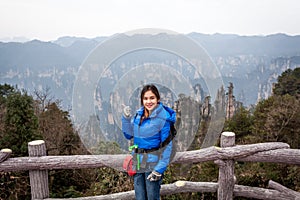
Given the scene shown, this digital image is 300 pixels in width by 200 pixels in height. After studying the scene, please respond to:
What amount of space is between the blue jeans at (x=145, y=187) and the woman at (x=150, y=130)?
0.42 feet

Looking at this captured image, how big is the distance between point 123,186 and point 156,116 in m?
2.74

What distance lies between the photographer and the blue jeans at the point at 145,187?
93.7 inches

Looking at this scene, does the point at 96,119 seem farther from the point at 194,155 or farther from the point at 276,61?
the point at 276,61

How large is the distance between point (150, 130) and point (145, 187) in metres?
0.62

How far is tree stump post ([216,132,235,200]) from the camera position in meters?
2.96

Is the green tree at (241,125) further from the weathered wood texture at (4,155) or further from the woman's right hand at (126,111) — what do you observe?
the woman's right hand at (126,111)

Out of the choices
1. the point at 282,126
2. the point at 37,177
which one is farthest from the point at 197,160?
the point at 282,126

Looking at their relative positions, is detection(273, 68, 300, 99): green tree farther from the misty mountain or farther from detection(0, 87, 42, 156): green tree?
detection(0, 87, 42, 156): green tree

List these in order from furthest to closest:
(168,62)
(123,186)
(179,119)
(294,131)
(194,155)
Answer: (294,131)
(123,186)
(194,155)
(179,119)
(168,62)

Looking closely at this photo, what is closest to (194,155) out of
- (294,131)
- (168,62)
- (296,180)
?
(168,62)

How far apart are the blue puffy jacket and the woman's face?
0.04 metres

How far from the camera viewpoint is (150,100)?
2.15 meters

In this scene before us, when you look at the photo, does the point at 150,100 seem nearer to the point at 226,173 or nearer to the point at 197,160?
the point at 197,160

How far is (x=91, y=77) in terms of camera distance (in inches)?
77.4
